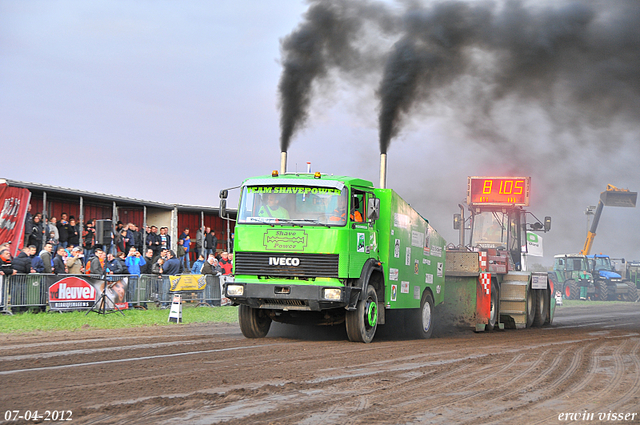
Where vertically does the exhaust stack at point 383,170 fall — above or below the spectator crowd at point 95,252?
above

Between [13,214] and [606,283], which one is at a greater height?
[13,214]

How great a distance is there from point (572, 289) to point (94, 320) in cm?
3351

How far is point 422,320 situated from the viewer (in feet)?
48.6

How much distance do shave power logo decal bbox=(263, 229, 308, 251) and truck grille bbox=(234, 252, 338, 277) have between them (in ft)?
0.40

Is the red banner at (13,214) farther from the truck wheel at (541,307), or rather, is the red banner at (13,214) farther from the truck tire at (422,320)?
the truck wheel at (541,307)

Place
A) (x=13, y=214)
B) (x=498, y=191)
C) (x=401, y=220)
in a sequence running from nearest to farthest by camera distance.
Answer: (x=401, y=220)
(x=13, y=214)
(x=498, y=191)

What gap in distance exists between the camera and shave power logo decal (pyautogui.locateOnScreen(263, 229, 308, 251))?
11.5 metres

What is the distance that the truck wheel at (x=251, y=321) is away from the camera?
12.7 metres

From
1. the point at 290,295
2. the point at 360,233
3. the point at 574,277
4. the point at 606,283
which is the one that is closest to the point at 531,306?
the point at 360,233

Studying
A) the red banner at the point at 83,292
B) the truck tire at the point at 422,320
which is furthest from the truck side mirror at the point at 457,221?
the red banner at the point at 83,292

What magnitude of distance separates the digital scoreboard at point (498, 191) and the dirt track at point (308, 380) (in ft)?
27.6

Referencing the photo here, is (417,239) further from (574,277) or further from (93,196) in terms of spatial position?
(574,277)

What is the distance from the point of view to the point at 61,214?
827 inches

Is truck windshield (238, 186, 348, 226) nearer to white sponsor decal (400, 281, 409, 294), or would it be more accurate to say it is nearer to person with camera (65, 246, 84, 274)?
A: white sponsor decal (400, 281, 409, 294)
